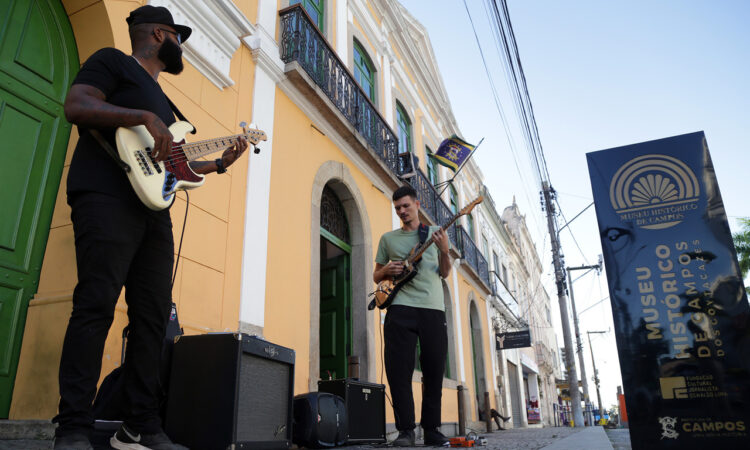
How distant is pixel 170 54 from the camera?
96.7 inches

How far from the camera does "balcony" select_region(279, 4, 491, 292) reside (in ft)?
19.7

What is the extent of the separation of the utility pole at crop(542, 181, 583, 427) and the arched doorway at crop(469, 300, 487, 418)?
3.50 meters

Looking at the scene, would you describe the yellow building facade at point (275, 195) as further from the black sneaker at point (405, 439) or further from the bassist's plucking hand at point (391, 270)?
the black sneaker at point (405, 439)

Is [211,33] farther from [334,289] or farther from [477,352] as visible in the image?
[477,352]

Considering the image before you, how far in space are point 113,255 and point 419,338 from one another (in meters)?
2.31

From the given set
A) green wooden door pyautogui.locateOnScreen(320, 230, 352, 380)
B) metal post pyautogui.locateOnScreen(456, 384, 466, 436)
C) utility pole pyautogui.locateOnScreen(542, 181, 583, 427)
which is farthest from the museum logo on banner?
utility pole pyautogui.locateOnScreen(542, 181, 583, 427)

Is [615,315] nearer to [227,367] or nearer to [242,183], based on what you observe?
[227,367]

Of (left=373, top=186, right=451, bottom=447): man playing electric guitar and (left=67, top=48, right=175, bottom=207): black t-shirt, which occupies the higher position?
(left=67, top=48, right=175, bottom=207): black t-shirt

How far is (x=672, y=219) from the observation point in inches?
102

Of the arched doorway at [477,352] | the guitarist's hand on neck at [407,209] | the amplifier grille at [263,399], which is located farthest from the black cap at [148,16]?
the arched doorway at [477,352]

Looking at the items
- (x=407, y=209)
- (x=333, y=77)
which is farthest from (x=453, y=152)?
(x=407, y=209)

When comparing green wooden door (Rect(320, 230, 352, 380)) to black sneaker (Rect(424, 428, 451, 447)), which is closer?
black sneaker (Rect(424, 428, 451, 447))

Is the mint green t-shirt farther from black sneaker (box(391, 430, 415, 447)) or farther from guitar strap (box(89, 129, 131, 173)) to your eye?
guitar strap (box(89, 129, 131, 173))

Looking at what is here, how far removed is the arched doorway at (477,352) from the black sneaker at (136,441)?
11635 mm
